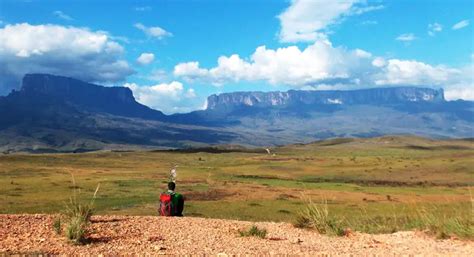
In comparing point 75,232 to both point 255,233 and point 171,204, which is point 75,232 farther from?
point 171,204

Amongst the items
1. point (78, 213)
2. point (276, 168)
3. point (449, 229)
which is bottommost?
point (276, 168)

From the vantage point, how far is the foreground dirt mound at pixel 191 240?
11.9 meters

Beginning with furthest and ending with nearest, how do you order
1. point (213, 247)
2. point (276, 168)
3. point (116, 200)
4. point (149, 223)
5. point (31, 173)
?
point (276, 168)
point (31, 173)
point (116, 200)
point (149, 223)
point (213, 247)

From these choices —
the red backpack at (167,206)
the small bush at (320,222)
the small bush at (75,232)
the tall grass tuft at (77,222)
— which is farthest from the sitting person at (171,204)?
the small bush at (75,232)

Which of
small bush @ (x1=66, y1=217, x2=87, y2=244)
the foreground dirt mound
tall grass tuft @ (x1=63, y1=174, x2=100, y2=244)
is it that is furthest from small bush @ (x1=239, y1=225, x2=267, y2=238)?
small bush @ (x1=66, y1=217, x2=87, y2=244)

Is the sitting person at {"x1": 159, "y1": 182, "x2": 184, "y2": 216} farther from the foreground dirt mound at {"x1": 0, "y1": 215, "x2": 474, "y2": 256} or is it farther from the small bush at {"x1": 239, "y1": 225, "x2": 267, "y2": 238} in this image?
the small bush at {"x1": 239, "y1": 225, "x2": 267, "y2": 238}

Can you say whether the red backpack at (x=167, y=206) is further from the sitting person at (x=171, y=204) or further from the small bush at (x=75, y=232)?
the small bush at (x=75, y=232)

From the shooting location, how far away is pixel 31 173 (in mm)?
75250

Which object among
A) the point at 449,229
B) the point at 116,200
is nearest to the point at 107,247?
the point at 449,229

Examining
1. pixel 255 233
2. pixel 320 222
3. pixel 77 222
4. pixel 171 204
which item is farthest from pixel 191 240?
pixel 171 204

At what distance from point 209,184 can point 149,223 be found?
148 feet

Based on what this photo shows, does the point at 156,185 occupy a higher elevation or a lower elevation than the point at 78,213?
lower

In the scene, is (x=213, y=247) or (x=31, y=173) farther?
(x=31, y=173)

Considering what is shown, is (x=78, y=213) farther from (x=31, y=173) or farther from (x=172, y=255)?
(x=31, y=173)
